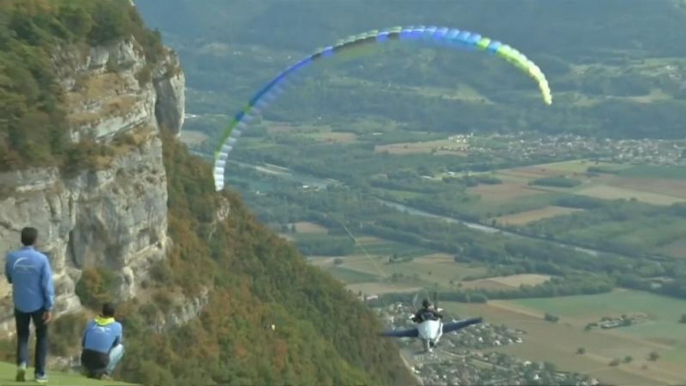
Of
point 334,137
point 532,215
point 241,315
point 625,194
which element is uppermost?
point 241,315

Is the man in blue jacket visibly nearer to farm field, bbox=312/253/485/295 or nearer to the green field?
the green field

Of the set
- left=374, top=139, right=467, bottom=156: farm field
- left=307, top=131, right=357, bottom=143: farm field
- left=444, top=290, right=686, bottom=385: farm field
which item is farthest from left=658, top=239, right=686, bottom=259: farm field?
left=307, top=131, right=357, bottom=143: farm field

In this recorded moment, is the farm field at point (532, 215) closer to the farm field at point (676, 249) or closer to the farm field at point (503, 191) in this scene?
the farm field at point (503, 191)

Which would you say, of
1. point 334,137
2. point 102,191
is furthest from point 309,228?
point 102,191

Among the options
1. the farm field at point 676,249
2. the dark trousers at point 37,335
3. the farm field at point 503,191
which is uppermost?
the dark trousers at point 37,335

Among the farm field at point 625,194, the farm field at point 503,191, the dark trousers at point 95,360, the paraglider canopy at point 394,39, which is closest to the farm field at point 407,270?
the farm field at point 503,191

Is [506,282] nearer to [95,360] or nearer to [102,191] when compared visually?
[102,191]
